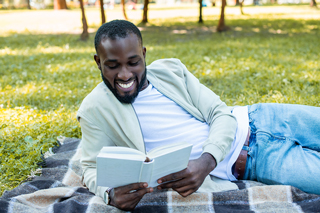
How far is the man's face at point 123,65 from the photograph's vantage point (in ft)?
6.25

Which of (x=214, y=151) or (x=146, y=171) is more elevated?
(x=146, y=171)

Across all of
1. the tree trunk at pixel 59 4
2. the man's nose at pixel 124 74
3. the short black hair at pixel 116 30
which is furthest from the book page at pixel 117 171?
the tree trunk at pixel 59 4

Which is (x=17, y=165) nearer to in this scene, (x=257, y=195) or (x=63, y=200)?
(x=63, y=200)

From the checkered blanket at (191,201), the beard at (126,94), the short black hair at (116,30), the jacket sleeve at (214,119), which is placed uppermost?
the short black hair at (116,30)

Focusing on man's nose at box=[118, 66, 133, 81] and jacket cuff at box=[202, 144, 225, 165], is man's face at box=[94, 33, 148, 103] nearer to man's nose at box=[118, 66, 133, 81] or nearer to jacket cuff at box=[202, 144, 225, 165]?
man's nose at box=[118, 66, 133, 81]

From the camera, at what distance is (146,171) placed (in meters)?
1.51

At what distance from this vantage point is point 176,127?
2199 mm

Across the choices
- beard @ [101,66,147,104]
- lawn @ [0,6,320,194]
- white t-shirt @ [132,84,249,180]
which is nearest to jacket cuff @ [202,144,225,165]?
white t-shirt @ [132,84,249,180]

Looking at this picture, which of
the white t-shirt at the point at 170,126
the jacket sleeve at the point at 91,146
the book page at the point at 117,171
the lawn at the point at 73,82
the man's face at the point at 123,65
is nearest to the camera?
the book page at the point at 117,171

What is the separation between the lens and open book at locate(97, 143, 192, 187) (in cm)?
142

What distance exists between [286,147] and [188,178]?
837 millimetres

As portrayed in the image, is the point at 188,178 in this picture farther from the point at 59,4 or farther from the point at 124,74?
the point at 59,4

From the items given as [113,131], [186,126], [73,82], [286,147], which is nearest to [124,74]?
[113,131]

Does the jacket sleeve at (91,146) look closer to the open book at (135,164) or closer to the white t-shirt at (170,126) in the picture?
the white t-shirt at (170,126)
